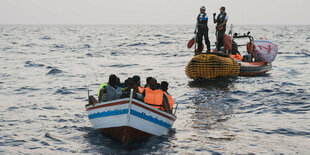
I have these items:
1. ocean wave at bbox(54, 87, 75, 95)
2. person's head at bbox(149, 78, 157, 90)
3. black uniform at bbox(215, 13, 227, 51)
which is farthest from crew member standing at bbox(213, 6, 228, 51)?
person's head at bbox(149, 78, 157, 90)

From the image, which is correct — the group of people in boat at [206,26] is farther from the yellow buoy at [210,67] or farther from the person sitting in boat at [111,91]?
the person sitting in boat at [111,91]

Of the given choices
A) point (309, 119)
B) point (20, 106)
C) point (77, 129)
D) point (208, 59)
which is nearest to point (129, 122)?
point (77, 129)

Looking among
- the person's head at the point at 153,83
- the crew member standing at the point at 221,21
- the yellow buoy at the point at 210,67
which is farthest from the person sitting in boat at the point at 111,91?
the crew member standing at the point at 221,21

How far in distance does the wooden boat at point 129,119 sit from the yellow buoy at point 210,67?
8.30 metres

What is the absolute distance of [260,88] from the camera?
1686 centimetres

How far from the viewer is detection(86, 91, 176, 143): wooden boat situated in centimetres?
855

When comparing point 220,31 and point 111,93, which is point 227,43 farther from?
point 111,93

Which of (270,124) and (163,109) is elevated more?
(163,109)

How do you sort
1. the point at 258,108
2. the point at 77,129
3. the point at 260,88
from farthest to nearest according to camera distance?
the point at 260,88 < the point at 258,108 < the point at 77,129

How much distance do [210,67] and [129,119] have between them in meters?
9.79

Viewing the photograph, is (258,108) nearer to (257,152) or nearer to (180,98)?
(180,98)

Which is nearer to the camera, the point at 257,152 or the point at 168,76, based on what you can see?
the point at 257,152

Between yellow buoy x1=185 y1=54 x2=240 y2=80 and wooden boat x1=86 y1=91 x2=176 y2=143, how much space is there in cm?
830

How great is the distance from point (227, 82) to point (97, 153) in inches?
430
